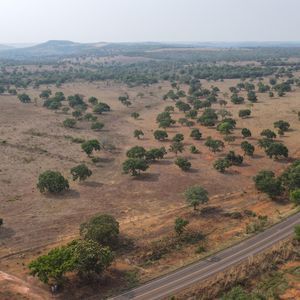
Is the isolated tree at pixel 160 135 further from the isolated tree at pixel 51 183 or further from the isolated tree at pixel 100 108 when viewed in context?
the isolated tree at pixel 100 108

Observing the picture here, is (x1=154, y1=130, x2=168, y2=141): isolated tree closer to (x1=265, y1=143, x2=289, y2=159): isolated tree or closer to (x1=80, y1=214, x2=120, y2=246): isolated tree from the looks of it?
(x1=265, y1=143, x2=289, y2=159): isolated tree

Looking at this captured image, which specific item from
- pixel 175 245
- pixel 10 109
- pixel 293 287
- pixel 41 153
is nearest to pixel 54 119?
pixel 10 109

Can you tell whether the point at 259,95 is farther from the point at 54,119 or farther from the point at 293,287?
the point at 293,287

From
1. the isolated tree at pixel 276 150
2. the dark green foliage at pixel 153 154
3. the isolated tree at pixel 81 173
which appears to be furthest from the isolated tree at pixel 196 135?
the isolated tree at pixel 81 173

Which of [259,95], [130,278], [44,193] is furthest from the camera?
[259,95]

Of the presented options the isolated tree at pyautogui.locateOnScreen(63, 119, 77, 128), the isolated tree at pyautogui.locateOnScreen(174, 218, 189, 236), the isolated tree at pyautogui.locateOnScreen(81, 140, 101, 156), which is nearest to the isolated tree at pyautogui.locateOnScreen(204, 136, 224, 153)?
the isolated tree at pyautogui.locateOnScreen(81, 140, 101, 156)

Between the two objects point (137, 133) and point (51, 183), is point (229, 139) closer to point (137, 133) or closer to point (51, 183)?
point (137, 133)
